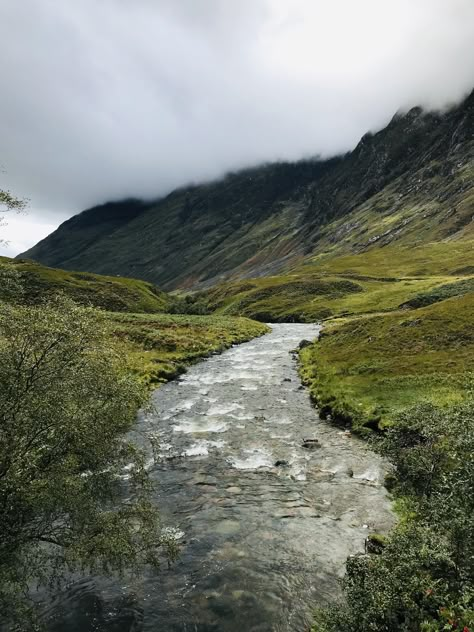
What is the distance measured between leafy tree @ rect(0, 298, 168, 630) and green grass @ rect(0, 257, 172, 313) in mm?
125005

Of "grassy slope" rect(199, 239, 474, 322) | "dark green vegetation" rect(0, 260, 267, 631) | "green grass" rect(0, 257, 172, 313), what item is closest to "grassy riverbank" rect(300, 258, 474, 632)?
"dark green vegetation" rect(0, 260, 267, 631)

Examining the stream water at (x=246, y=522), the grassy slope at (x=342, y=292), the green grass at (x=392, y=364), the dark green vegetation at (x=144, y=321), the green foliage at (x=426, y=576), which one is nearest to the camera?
the green foliage at (x=426, y=576)

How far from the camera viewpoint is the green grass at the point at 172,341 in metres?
66.3

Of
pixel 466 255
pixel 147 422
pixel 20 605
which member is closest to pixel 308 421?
pixel 147 422

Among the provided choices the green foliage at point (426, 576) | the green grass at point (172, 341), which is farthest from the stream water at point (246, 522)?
the green grass at point (172, 341)

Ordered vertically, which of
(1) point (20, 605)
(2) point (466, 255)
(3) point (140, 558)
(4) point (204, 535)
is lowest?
(2) point (466, 255)

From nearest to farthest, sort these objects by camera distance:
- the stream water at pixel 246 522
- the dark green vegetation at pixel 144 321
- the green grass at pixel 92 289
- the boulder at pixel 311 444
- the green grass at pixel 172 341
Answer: the stream water at pixel 246 522 → the boulder at pixel 311 444 → the dark green vegetation at pixel 144 321 → the green grass at pixel 172 341 → the green grass at pixel 92 289

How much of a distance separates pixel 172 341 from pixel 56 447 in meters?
67.4

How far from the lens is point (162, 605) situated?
19.2m

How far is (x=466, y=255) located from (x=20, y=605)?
209815mm

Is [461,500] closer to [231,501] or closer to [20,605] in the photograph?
[231,501]

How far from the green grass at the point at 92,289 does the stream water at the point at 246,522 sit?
109035 millimetres

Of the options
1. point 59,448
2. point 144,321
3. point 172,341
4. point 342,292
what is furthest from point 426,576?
point 342,292

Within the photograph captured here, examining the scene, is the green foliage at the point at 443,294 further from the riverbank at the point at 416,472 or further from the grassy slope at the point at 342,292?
the riverbank at the point at 416,472
